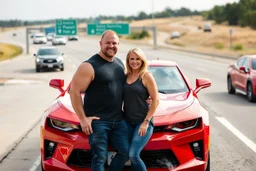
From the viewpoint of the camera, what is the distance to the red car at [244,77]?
15278mm

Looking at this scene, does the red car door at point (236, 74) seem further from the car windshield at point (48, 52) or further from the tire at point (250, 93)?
the car windshield at point (48, 52)

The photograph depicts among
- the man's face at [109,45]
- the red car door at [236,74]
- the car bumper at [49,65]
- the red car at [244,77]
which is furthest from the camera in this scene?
the car bumper at [49,65]

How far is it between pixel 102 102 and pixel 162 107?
124cm

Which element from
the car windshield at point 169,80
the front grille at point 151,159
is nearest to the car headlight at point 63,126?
the front grille at point 151,159

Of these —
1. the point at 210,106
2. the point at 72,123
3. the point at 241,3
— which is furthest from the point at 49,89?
the point at 241,3

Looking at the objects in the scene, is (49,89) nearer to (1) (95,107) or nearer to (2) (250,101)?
(2) (250,101)

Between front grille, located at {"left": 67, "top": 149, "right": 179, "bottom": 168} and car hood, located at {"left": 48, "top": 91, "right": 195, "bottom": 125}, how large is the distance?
0.33 meters

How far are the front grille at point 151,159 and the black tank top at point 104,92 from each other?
0.64 meters

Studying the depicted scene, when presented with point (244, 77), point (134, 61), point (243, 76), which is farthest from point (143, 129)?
point (243, 76)

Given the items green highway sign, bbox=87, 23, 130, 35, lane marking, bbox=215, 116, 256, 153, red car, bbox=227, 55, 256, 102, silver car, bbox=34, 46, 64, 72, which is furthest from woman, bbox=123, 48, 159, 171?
green highway sign, bbox=87, 23, 130, 35

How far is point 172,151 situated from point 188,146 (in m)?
0.24

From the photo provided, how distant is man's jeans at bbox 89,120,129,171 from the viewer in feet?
16.7

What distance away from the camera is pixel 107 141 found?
518 centimetres

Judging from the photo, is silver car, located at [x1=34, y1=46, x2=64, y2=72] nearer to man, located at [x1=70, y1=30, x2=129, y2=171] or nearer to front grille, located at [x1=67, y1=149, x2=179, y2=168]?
front grille, located at [x1=67, y1=149, x2=179, y2=168]
